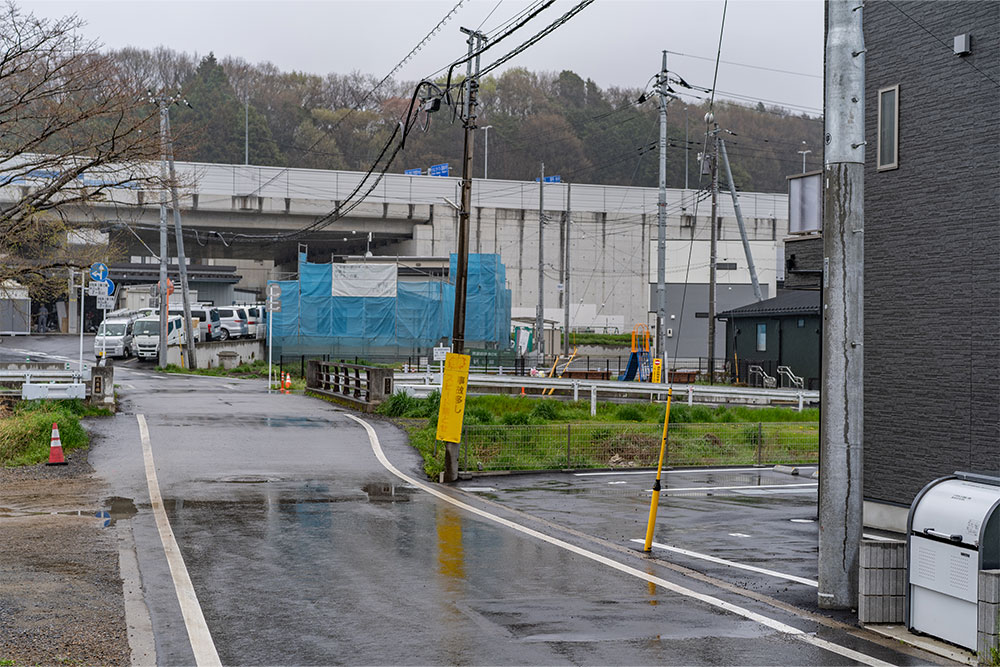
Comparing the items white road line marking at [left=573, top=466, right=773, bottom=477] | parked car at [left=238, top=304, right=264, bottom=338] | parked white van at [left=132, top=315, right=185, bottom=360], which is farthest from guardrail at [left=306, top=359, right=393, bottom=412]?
parked car at [left=238, top=304, right=264, bottom=338]

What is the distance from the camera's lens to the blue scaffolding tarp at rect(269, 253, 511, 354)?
51.3m

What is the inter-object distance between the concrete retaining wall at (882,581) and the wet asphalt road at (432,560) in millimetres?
446

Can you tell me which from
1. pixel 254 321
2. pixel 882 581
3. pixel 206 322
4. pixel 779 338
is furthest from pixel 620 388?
pixel 206 322

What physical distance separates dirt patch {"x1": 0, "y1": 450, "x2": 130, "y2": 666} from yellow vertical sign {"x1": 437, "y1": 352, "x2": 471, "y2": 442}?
572 centimetres

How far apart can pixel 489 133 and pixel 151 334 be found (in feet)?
204

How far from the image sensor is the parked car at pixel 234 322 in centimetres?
5662

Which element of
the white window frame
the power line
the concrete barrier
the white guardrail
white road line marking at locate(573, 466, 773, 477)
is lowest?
white road line marking at locate(573, 466, 773, 477)

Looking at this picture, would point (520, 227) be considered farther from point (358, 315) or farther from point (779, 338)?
point (779, 338)

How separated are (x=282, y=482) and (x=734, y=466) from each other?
9656 mm

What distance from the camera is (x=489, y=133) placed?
108 meters

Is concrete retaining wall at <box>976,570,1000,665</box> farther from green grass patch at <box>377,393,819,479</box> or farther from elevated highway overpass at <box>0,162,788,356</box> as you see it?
elevated highway overpass at <box>0,162,788,356</box>

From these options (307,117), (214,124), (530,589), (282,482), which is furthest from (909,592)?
(307,117)

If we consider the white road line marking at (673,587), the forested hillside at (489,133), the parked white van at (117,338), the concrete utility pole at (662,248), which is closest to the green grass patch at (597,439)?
the white road line marking at (673,587)

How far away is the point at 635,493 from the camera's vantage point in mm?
17734
